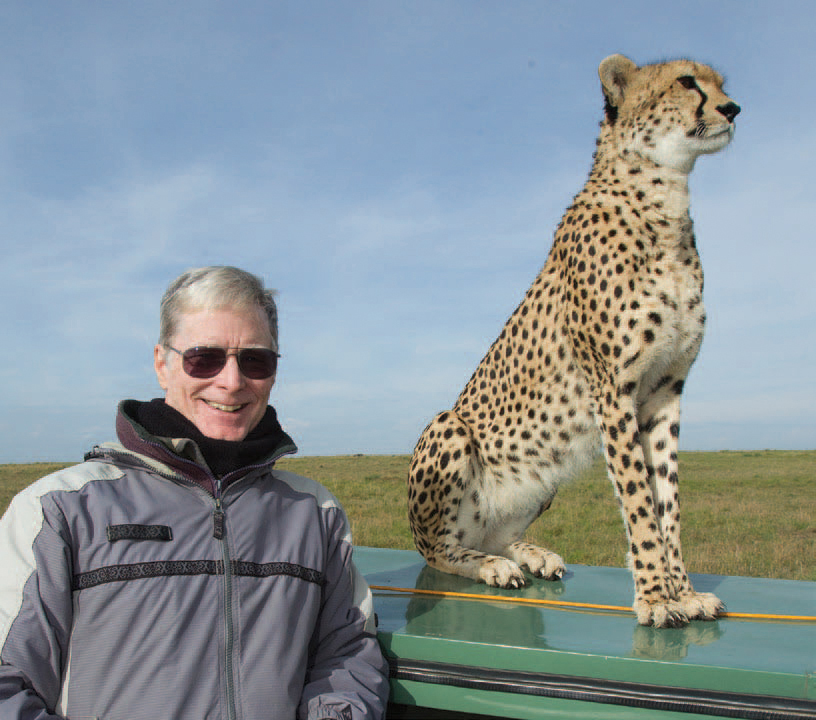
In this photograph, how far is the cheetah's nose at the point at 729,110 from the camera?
7.97 ft

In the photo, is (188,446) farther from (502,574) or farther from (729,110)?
(729,110)

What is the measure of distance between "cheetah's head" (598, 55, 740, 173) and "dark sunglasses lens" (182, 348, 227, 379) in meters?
1.67

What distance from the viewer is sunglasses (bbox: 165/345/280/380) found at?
1.73 meters

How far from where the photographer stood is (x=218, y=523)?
5.32 feet

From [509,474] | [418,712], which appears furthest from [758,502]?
[418,712]

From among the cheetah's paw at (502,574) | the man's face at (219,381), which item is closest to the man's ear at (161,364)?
the man's face at (219,381)

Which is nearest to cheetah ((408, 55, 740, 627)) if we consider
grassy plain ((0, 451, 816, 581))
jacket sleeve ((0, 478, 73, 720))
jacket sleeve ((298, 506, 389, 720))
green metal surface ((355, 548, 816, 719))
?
green metal surface ((355, 548, 816, 719))

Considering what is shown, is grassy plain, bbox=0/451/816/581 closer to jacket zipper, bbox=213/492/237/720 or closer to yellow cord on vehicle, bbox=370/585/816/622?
yellow cord on vehicle, bbox=370/585/816/622

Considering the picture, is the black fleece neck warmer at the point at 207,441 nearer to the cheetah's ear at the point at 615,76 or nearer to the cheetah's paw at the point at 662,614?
the cheetah's paw at the point at 662,614

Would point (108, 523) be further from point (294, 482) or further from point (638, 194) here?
point (638, 194)

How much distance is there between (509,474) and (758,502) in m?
8.91

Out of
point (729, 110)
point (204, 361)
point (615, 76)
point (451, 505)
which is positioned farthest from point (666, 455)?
point (204, 361)

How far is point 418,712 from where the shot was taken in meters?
2.20

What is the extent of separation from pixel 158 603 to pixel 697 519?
27.5 feet
